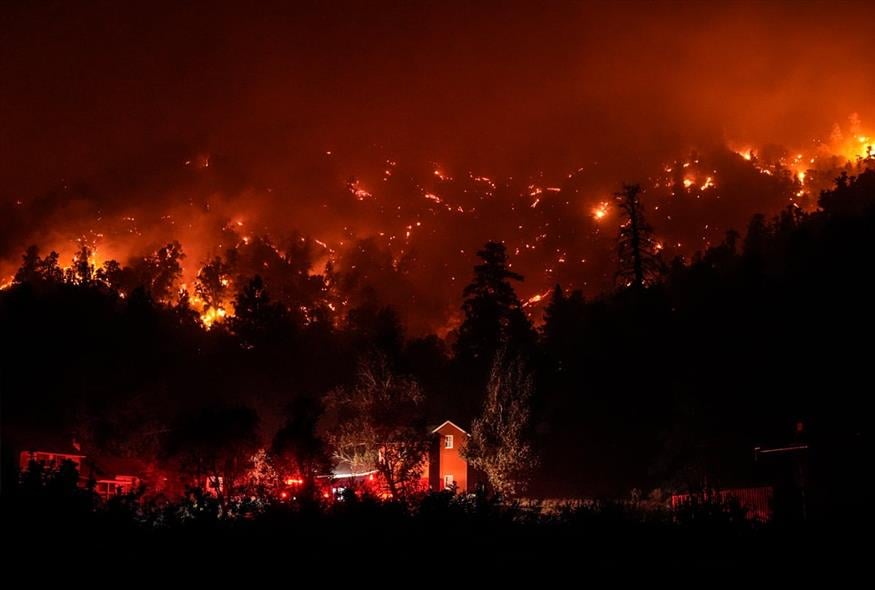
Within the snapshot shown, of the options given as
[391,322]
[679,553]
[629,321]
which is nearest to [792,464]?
[679,553]

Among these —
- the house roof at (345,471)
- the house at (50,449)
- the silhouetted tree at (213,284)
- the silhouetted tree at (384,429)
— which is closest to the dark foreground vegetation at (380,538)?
the silhouetted tree at (384,429)

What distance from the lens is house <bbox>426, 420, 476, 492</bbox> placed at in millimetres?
40438

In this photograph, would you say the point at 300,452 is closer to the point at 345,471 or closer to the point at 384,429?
the point at 384,429

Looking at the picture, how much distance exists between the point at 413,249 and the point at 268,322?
55204 millimetres

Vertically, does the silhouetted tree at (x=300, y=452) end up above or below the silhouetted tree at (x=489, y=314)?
below

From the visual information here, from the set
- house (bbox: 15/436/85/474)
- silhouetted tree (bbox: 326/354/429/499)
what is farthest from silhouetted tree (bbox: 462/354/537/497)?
house (bbox: 15/436/85/474)

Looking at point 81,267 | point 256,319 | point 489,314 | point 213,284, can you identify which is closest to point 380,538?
point 489,314

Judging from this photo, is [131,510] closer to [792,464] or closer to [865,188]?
[792,464]

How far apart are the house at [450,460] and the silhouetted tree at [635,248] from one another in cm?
1531

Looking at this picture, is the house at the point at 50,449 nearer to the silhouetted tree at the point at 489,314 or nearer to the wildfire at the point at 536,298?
the silhouetted tree at the point at 489,314

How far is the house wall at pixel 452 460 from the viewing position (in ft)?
134

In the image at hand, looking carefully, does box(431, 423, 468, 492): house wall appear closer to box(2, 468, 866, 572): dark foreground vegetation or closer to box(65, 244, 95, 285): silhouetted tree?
box(2, 468, 866, 572): dark foreground vegetation

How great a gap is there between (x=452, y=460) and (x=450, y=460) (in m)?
0.12

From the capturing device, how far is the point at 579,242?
117 m
